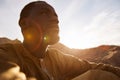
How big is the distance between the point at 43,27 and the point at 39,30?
9 centimetres

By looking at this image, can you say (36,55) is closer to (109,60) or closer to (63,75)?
(63,75)

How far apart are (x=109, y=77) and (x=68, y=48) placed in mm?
21771

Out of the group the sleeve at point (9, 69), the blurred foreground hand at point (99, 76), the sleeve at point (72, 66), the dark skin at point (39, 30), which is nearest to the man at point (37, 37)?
the dark skin at point (39, 30)

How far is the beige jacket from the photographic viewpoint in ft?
12.8

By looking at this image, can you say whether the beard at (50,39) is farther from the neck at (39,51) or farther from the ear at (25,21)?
the ear at (25,21)

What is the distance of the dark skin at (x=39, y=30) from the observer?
4367 mm

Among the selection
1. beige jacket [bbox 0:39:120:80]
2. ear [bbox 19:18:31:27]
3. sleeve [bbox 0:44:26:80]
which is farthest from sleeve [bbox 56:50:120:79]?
Answer: sleeve [bbox 0:44:26:80]

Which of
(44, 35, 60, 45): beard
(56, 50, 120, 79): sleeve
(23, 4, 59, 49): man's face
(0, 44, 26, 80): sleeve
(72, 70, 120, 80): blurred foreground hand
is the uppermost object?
(0, 44, 26, 80): sleeve

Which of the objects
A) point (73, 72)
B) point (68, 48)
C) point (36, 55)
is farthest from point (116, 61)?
point (36, 55)

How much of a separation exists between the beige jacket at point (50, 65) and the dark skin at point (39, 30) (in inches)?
6.6

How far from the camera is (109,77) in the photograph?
4.17 m

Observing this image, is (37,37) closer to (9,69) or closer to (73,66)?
(73,66)

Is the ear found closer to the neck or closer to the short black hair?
the short black hair

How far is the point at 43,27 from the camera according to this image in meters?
4.43
